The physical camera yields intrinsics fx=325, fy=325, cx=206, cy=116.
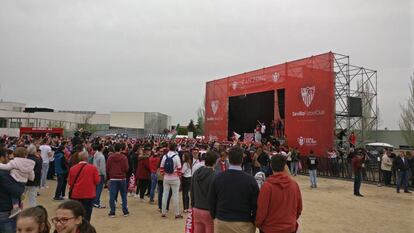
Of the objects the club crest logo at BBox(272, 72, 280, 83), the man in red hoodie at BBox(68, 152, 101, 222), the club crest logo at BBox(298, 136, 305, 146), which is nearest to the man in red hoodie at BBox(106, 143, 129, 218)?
the man in red hoodie at BBox(68, 152, 101, 222)

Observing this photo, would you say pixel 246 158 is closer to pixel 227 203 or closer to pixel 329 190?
pixel 329 190

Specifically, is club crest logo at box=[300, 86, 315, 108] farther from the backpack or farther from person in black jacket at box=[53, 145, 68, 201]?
person in black jacket at box=[53, 145, 68, 201]

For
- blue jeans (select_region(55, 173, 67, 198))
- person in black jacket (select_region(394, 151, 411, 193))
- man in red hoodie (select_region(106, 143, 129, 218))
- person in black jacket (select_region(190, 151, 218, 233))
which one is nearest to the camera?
person in black jacket (select_region(190, 151, 218, 233))

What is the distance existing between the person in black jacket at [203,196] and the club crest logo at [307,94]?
15.2 metres

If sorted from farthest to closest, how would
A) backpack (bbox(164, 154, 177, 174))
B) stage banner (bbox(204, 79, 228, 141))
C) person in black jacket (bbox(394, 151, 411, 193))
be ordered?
stage banner (bbox(204, 79, 228, 141))
person in black jacket (bbox(394, 151, 411, 193))
backpack (bbox(164, 154, 177, 174))

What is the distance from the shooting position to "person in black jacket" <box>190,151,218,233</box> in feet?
15.1

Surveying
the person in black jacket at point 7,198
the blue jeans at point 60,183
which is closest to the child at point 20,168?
the person in black jacket at point 7,198

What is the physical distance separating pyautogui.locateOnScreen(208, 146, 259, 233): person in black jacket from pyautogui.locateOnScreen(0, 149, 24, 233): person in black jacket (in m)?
2.74

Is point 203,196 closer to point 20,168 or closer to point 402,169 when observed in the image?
point 20,168

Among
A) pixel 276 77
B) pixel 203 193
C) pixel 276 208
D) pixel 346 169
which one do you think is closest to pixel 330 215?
pixel 203 193

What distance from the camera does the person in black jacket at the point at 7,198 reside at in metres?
4.27

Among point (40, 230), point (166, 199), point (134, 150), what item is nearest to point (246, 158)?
point (134, 150)

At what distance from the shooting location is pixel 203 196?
473cm

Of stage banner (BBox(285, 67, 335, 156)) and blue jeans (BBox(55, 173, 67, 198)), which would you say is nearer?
blue jeans (BBox(55, 173, 67, 198))
